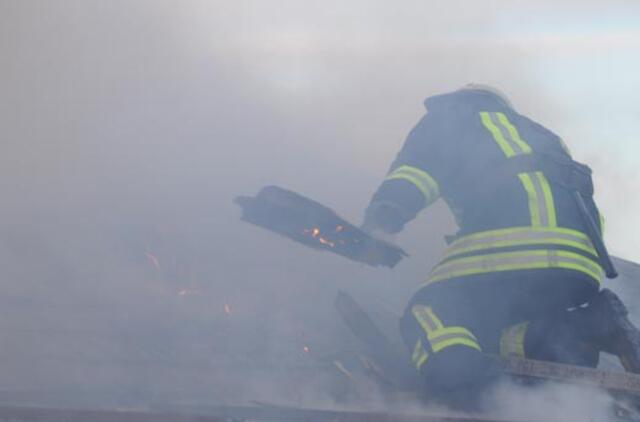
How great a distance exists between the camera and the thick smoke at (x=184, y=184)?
4.27m

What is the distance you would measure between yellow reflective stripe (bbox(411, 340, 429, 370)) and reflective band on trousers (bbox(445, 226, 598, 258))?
0.45 metres

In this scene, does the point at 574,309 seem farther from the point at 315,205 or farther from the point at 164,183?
the point at 164,183

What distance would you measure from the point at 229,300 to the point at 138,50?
2.47 metres

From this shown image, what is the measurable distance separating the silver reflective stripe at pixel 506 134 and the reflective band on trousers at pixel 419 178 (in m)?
0.34

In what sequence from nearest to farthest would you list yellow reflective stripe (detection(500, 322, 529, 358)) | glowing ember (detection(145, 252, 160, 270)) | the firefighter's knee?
the firefighter's knee < yellow reflective stripe (detection(500, 322, 529, 358)) < glowing ember (detection(145, 252, 160, 270))

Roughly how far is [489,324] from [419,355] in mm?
342

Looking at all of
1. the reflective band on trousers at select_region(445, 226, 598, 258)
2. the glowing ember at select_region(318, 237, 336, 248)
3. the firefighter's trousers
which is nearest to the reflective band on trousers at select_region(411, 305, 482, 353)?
the firefighter's trousers

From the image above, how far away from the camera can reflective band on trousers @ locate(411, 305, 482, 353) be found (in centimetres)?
370

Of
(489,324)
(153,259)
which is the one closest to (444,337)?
(489,324)

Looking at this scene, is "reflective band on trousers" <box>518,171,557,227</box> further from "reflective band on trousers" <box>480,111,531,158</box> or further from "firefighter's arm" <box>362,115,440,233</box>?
"firefighter's arm" <box>362,115,440,233</box>

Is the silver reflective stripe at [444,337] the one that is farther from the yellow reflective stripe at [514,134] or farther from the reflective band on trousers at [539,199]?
the yellow reflective stripe at [514,134]

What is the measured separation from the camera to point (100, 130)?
253 inches

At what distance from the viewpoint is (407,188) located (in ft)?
12.7

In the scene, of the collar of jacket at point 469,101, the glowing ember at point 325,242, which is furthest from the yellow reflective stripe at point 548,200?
the glowing ember at point 325,242
